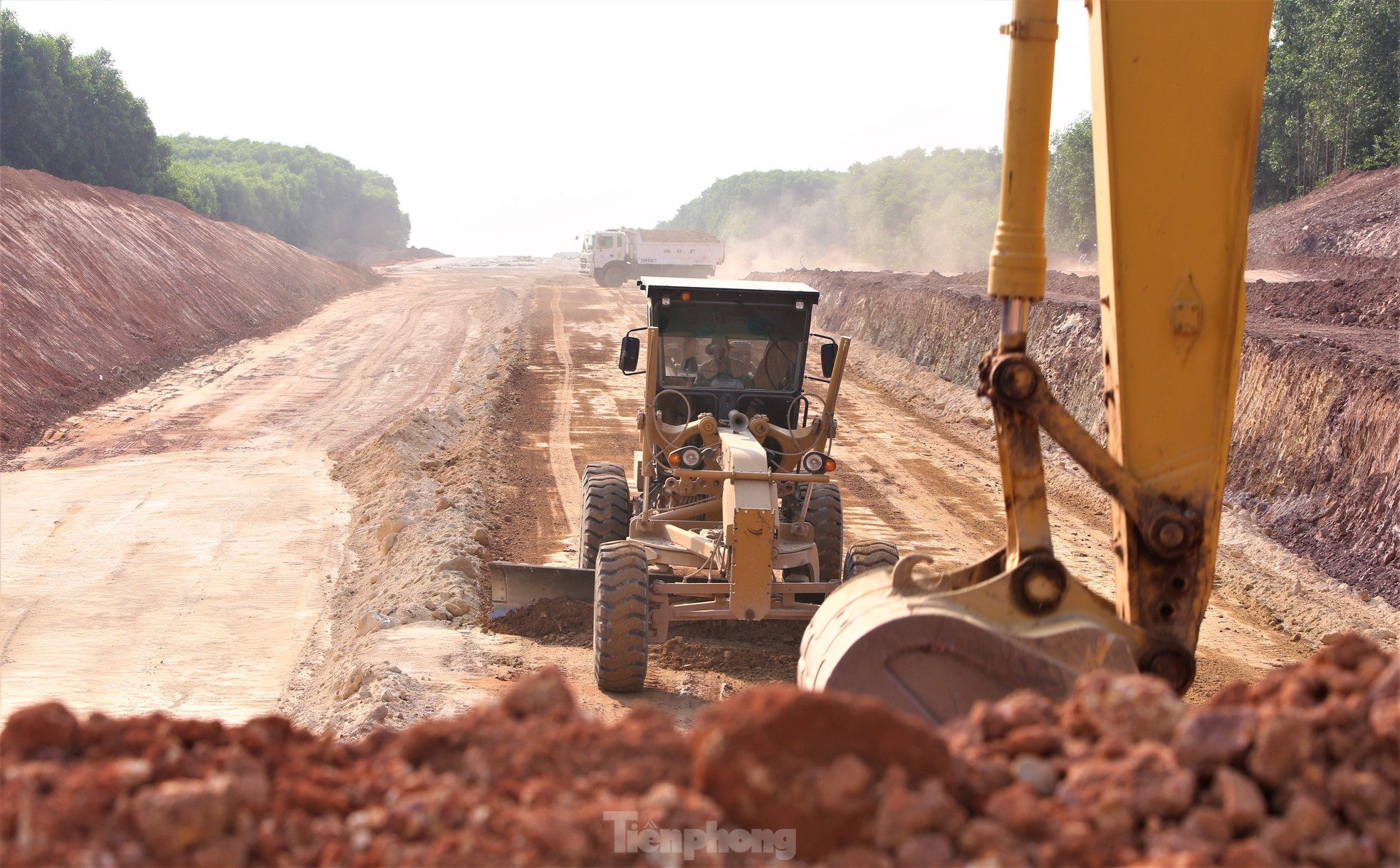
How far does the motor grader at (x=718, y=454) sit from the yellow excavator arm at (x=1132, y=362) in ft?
11.2

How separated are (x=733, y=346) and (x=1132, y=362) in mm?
5068

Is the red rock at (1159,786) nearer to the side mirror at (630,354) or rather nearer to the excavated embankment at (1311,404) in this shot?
the side mirror at (630,354)

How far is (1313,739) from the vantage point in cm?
283

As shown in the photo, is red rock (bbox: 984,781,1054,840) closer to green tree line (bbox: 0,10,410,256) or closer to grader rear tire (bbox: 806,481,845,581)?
grader rear tire (bbox: 806,481,845,581)

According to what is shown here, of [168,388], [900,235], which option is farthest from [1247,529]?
[900,235]

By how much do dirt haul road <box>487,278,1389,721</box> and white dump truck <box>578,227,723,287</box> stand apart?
21820mm

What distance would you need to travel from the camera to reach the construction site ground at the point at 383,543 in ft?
26.9

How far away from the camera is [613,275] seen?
45.9 metres

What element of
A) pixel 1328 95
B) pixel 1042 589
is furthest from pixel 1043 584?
pixel 1328 95

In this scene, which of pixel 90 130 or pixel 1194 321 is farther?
pixel 90 130

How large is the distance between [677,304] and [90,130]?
42.7 metres

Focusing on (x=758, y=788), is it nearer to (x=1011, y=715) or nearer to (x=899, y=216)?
(x=1011, y=715)

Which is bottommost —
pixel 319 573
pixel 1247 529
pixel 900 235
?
pixel 319 573

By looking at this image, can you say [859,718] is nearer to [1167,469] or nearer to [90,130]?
[1167,469]
